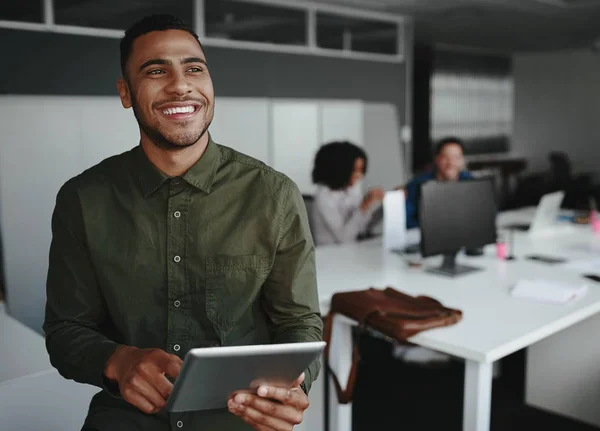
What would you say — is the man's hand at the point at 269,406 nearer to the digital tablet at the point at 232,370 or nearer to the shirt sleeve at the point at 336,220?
the digital tablet at the point at 232,370

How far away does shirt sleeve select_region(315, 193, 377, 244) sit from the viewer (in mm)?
Answer: 4270

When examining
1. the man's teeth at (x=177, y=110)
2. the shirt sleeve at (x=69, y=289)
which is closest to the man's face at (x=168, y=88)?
the man's teeth at (x=177, y=110)

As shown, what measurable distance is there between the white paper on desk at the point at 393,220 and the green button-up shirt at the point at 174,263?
2066 millimetres

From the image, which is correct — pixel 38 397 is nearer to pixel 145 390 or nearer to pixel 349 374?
pixel 145 390

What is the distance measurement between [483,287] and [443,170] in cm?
155

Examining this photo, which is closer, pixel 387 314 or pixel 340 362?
pixel 387 314

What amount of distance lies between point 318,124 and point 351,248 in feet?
9.93

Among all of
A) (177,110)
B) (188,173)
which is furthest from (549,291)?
(177,110)

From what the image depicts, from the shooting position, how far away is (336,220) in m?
4.27

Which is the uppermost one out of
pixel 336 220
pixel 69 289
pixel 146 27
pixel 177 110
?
pixel 146 27

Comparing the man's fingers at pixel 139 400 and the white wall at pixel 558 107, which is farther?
the white wall at pixel 558 107

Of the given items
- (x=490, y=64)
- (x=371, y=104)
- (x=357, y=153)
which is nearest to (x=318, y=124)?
(x=371, y=104)

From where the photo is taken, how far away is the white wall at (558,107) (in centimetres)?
1177

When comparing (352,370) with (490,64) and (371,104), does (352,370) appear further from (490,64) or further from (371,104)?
(490,64)
